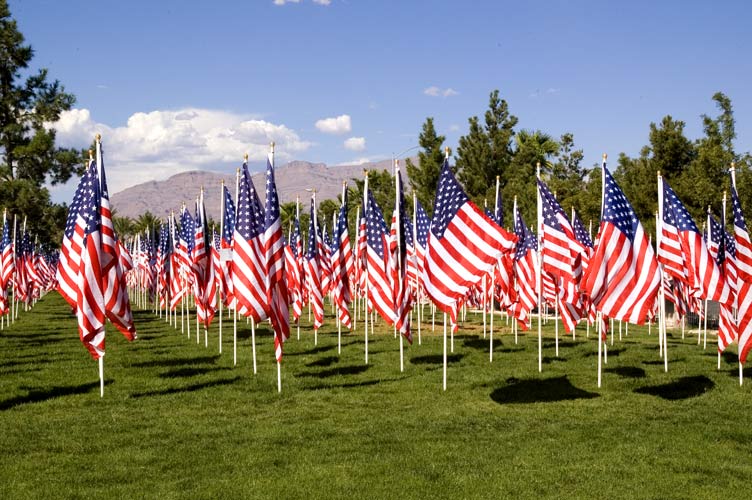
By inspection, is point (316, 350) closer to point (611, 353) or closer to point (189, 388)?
point (189, 388)

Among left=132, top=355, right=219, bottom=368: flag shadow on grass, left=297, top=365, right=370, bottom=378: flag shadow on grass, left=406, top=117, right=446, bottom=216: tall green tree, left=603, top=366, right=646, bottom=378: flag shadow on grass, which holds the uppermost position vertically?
left=406, top=117, right=446, bottom=216: tall green tree

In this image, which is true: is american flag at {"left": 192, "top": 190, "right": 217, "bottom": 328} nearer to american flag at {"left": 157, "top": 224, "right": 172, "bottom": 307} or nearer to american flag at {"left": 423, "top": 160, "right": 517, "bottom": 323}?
american flag at {"left": 157, "top": 224, "right": 172, "bottom": 307}

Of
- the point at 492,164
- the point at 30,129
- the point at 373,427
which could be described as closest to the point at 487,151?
the point at 492,164

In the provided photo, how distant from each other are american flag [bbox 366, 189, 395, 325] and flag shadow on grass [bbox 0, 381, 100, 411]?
752cm

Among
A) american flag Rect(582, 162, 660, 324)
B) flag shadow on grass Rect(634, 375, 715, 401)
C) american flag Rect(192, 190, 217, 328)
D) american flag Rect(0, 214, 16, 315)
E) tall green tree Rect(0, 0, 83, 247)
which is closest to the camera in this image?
american flag Rect(582, 162, 660, 324)

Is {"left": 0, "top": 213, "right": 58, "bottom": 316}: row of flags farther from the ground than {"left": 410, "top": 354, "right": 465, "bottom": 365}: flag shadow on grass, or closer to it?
farther from the ground

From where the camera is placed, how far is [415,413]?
15.9m

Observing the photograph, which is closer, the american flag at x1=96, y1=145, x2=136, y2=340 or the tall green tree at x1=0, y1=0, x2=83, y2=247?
the american flag at x1=96, y1=145, x2=136, y2=340

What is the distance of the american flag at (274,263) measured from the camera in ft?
58.6

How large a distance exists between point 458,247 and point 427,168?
51.9 m

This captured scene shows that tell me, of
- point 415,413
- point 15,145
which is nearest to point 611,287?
point 415,413

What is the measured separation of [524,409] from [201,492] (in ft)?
26.7

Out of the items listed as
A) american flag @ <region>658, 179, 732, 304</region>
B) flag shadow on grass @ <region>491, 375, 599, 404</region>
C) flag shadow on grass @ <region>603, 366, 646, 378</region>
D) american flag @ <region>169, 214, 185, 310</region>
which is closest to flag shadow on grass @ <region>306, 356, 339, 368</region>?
flag shadow on grass @ <region>491, 375, 599, 404</region>

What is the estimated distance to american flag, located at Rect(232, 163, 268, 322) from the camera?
57.6ft
